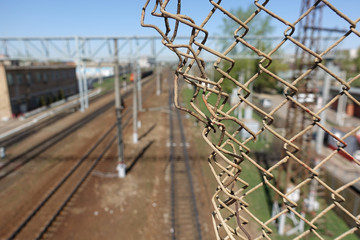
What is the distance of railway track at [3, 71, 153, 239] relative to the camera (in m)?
8.34

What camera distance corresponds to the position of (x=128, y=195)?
1075 centimetres

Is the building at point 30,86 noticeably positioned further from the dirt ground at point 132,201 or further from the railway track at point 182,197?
the railway track at point 182,197

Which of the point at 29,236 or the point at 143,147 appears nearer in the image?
the point at 29,236

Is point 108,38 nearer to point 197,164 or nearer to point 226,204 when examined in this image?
point 197,164

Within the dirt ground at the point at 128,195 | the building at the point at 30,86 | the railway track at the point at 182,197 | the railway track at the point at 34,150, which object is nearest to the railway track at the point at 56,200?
the dirt ground at the point at 128,195

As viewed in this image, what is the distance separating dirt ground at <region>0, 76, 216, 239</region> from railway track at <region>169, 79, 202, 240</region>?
23 cm

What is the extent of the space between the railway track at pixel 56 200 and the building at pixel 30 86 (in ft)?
47.2

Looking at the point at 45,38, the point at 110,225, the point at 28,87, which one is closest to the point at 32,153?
the point at 45,38

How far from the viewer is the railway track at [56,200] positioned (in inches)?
328

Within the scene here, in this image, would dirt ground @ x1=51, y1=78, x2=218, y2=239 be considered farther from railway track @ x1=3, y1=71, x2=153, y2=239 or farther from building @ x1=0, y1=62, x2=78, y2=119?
building @ x1=0, y1=62, x2=78, y2=119

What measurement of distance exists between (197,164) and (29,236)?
27.0 ft

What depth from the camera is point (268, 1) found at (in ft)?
3.00

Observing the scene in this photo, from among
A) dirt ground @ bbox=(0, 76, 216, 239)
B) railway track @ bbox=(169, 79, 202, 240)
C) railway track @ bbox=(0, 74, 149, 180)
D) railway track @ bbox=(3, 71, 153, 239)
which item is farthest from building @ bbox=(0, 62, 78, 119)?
railway track @ bbox=(169, 79, 202, 240)

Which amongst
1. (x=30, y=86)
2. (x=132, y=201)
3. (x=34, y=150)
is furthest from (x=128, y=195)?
(x=30, y=86)
